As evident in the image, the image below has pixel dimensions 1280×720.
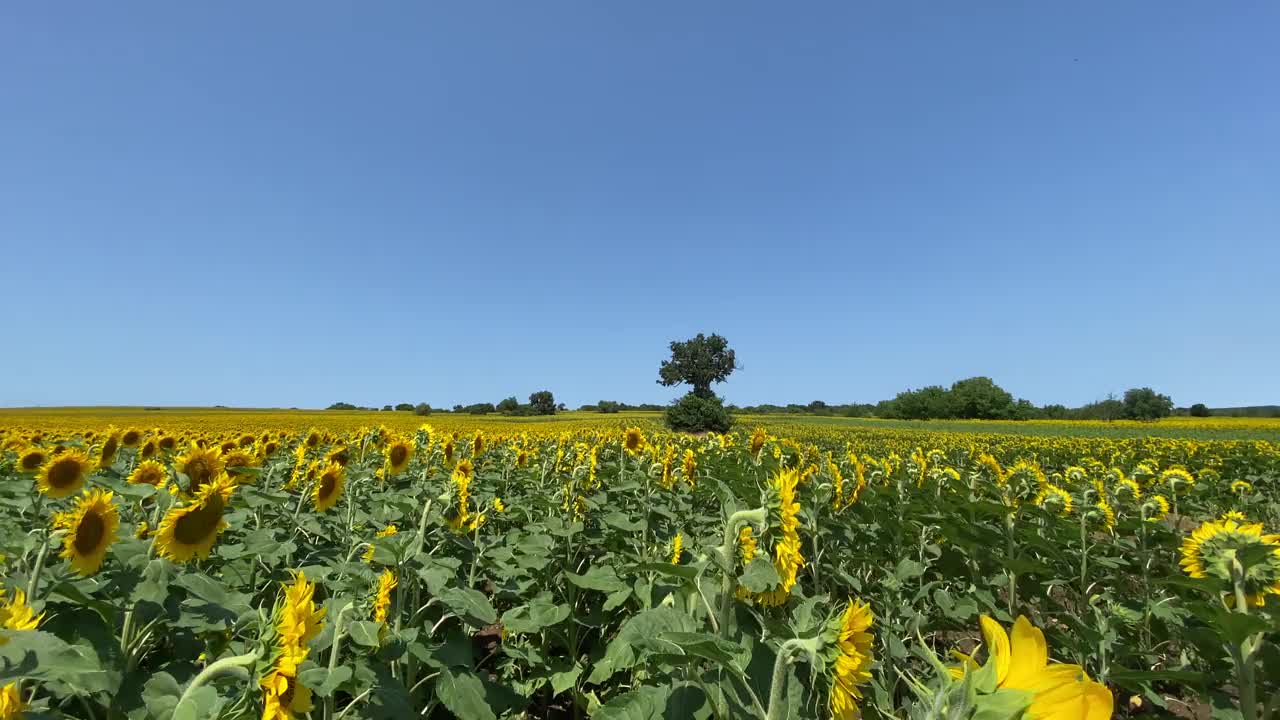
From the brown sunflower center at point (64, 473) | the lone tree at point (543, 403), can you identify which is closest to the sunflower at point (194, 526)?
the brown sunflower center at point (64, 473)

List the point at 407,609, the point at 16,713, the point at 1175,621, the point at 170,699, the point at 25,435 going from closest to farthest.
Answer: the point at 16,713
the point at 170,699
the point at 1175,621
the point at 407,609
the point at 25,435

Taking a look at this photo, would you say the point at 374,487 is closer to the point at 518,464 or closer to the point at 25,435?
the point at 518,464

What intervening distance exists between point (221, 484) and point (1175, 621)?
15.3 feet

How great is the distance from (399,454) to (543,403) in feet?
262

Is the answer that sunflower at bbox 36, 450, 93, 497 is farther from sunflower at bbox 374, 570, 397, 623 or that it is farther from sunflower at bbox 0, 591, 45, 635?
sunflower at bbox 0, 591, 45, 635

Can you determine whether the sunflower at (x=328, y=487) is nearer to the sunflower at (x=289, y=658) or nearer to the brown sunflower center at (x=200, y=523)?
the brown sunflower center at (x=200, y=523)

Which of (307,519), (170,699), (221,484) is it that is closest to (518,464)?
(307,519)

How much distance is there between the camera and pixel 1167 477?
545 cm

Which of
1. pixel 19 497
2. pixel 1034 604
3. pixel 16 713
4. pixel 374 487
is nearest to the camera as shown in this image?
pixel 16 713

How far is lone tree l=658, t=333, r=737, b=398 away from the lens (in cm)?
6297

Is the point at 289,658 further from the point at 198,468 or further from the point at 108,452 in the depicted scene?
the point at 108,452

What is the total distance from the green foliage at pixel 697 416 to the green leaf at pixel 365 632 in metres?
33.3

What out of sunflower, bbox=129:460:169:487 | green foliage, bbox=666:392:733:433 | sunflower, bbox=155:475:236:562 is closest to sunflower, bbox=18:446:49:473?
sunflower, bbox=129:460:169:487

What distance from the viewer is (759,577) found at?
1616 millimetres
